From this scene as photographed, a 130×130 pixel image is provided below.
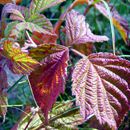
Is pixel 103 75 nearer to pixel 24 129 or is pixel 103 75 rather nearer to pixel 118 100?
pixel 118 100

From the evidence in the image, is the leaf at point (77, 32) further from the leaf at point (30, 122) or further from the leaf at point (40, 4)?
the leaf at point (30, 122)

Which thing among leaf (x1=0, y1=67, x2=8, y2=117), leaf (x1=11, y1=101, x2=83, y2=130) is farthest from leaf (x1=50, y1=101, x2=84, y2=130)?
leaf (x1=0, y1=67, x2=8, y2=117)

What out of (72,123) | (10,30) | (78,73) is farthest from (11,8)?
(72,123)

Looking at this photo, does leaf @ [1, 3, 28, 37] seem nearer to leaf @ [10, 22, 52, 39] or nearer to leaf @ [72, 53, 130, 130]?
leaf @ [10, 22, 52, 39]

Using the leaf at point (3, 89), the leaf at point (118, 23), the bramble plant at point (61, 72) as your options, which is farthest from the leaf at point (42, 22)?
the leaf at point (118, 23)

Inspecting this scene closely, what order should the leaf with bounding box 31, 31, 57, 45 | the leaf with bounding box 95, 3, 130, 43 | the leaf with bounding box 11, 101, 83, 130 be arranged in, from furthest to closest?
the leaf with bounding box 95, 3, 130, 43
the leaf with bounding box 11, 101, 83, 130
the leaf with bounding box 31, 31, 57, 45

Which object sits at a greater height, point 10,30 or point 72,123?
point 10,30

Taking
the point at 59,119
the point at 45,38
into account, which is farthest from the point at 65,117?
the point at 45,38
